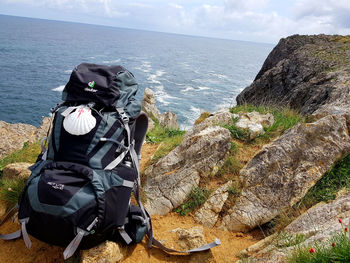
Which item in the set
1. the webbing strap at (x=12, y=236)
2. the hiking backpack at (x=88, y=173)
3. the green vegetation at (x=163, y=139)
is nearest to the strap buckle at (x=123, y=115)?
the hiking backpack at (x=88, y=173)

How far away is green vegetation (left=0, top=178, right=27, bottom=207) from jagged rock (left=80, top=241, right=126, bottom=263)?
1927 millimetres

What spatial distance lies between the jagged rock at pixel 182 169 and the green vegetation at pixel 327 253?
97.7 inches

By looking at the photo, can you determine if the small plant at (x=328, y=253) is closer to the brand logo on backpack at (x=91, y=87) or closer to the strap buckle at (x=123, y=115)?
the strap buckle at (x=123, y=115)

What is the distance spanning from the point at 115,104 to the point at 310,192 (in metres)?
3.27

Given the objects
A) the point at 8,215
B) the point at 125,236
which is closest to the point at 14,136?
the point at 8,215

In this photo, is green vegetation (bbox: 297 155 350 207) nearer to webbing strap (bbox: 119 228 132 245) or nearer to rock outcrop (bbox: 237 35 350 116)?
rock outcrop (bbox: 237 35 350 116)

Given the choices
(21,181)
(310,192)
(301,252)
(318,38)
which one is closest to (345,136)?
(310,192)

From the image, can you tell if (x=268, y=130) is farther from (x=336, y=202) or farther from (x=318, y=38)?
(x=318, y=38)

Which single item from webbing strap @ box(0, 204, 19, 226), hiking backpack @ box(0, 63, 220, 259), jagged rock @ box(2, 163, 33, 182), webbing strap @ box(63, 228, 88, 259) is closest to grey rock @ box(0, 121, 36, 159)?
jagged rock @ box(2, 163, 33, 182)

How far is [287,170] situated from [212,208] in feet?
4.63

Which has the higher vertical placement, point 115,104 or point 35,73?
point 115,104

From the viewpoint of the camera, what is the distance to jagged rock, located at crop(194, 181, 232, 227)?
14.2 ft

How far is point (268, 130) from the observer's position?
6.24 m

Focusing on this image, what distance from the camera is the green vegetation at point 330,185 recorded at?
3.91 metres
